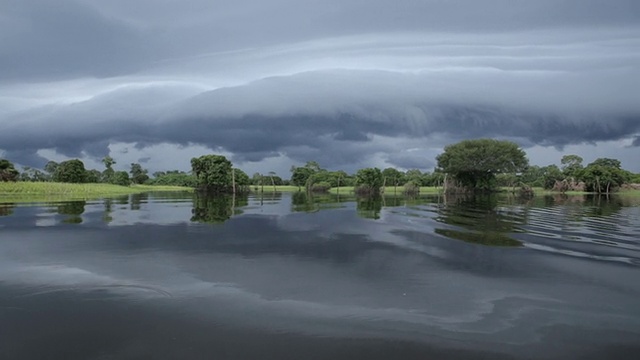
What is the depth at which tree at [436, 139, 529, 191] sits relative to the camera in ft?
291

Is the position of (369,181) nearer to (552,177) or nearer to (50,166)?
(552,177)

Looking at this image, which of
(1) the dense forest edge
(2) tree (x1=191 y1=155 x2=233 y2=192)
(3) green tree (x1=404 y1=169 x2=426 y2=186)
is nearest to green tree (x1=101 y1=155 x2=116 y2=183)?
(1) the dense forest edge

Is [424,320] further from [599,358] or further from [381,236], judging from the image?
[381,236]

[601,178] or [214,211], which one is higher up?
[601,178]

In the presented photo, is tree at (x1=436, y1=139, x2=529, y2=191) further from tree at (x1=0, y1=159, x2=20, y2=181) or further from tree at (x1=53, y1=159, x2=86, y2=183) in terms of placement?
tree at (x1=53, y1=159, x2=86, y2=183)

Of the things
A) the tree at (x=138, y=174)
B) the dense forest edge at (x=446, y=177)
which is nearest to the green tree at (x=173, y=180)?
the tree at (x=138, y=174)

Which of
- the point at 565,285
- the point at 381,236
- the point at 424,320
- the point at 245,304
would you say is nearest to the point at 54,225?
the point at 381,236

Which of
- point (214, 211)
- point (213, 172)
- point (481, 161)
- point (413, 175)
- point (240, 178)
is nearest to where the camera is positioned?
point (214, 211)

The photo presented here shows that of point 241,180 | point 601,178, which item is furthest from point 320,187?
point 601,178

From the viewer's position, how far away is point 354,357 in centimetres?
713

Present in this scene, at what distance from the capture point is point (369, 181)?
100625mm

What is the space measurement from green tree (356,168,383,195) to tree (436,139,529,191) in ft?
52.1

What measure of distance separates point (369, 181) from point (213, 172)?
36316 millimetres

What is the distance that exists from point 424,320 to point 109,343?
5.95 m
